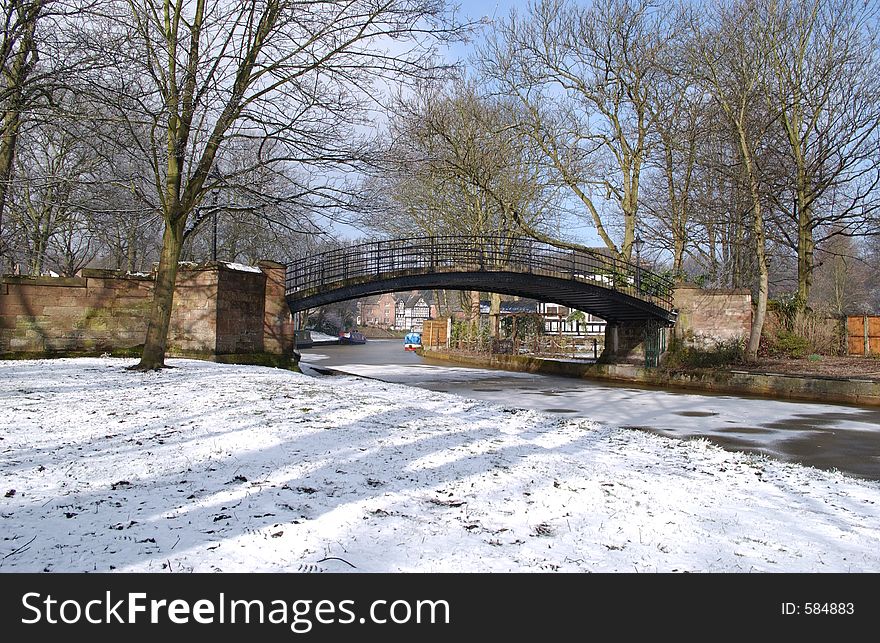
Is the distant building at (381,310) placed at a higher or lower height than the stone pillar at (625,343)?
higher

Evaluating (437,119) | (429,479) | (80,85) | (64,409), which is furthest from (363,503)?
(437,119)

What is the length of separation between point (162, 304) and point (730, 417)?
10.6m

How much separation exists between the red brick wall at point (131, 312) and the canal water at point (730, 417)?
203 inches

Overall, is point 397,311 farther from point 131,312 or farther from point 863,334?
point 131,312

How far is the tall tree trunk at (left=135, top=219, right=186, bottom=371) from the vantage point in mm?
11250

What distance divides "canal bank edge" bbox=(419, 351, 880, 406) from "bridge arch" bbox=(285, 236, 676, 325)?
7.60 ft

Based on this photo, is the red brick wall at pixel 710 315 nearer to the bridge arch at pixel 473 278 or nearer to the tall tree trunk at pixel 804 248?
the bridge arch at pixel 473 278

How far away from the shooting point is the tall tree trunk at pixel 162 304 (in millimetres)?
11250

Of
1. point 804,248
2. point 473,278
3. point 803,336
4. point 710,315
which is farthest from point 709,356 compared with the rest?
point 473,278

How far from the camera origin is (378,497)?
4.06m

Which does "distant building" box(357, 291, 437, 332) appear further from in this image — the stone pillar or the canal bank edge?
the canal bank edge

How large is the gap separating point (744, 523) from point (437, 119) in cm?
2024

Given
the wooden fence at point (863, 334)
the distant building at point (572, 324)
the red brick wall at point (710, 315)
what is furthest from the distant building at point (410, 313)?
the wooden fence at point (863, 334)
